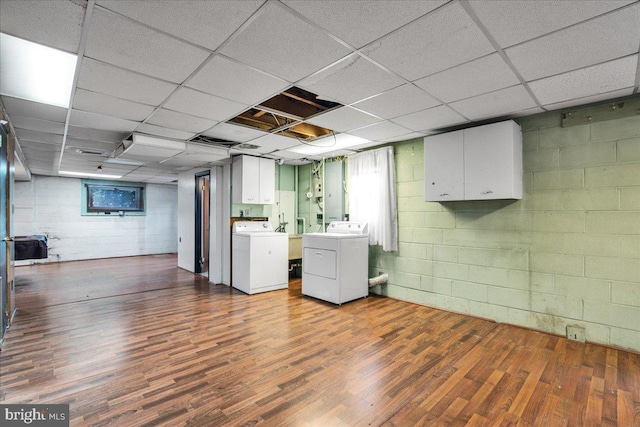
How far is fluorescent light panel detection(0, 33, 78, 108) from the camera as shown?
74.5 inches

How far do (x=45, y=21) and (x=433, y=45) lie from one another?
2.27m

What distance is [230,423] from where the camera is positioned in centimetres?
178

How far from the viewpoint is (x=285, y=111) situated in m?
3.13

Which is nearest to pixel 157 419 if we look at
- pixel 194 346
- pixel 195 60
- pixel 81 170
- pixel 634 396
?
pixel 194 346

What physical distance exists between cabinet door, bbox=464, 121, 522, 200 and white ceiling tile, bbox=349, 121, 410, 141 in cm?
78

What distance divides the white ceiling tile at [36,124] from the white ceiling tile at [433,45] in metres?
3.68

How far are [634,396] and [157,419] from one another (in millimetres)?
3233

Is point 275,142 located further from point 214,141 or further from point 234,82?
point 234,82

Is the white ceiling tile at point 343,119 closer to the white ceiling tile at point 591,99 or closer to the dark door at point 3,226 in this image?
the white ceiling tile at point 591,99

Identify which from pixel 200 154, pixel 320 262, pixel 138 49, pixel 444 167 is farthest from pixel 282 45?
pixel 200 154

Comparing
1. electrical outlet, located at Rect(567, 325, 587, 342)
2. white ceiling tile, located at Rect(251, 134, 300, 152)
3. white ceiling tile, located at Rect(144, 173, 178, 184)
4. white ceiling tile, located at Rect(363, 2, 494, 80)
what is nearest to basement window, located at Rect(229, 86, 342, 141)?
white ceiling tile, located at Rect(251, 134, 300, 152)

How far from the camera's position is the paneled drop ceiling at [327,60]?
158 centimetres

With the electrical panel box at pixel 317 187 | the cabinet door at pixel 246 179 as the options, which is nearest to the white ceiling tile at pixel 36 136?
the cabinet door at pixel 246 179

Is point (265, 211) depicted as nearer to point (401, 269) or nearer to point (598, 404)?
point (401, 269)
